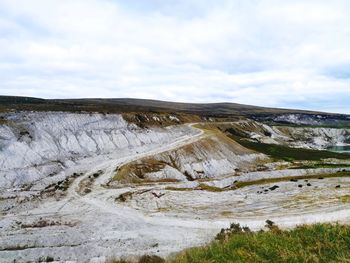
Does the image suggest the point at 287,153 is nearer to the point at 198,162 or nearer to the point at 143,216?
the point at 198,162

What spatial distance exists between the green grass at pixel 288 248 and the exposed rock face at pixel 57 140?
36.9 metres

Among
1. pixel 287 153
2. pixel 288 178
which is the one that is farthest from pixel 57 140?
pixel 287 153

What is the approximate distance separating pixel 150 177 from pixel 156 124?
115 feet

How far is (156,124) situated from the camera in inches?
3410

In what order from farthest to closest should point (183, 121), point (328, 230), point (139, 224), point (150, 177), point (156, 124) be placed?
point (183, 121)
point (156, 124)
point (150, 177)
point (139, 224)
point (328, 230)

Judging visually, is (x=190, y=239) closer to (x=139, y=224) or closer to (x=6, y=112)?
(x=139, y=224)

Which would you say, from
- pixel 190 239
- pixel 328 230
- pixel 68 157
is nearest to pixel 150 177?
pixel 68 157

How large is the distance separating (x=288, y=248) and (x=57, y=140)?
54.6m

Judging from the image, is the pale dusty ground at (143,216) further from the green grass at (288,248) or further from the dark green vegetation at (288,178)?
the green grass at (288,248)

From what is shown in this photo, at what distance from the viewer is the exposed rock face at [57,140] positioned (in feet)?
161

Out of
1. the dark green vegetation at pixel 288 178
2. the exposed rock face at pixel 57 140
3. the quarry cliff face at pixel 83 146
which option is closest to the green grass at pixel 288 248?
the quarry cliff face at pixel 83 146

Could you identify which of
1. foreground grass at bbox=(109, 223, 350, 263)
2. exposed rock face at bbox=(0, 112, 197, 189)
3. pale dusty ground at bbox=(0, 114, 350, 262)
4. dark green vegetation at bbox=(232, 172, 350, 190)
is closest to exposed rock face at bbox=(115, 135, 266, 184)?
pale dusty ground at bbox=(0, 114, 350, 262)

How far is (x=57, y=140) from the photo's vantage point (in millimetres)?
61625

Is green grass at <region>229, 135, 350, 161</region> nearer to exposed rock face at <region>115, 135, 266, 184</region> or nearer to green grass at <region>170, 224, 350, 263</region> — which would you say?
exposed rock face at <region>115, 135, 266, 184</region>
